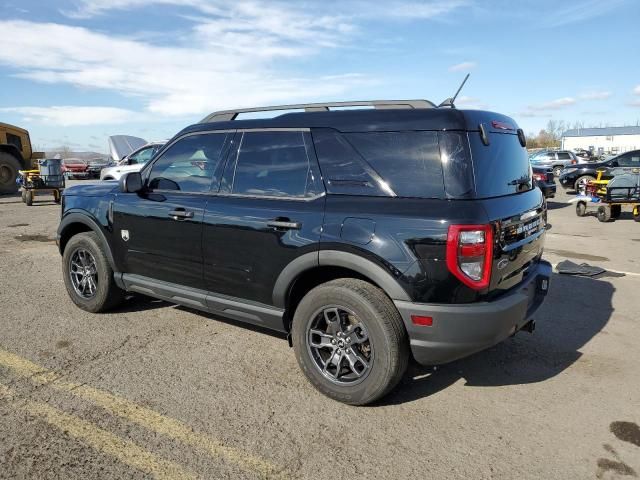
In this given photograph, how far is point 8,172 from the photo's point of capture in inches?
715

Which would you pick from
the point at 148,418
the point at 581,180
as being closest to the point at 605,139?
the point at 581,180

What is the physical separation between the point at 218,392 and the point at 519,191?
8.27 ft

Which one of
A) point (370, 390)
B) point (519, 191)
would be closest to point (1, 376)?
point (370, 390)

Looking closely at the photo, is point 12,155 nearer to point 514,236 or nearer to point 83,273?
point 83,273

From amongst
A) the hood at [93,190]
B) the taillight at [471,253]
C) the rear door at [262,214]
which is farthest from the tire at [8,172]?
the taillight at [471,253]

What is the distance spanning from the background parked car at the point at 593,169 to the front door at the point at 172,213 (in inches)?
563

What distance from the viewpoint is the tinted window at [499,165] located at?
117 inches

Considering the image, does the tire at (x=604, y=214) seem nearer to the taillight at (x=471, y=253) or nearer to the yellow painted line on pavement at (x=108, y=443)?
the taillight at (x=471, y=253)

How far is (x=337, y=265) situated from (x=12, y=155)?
64.7 feet

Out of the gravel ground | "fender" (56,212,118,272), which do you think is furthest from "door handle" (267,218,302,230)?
"fender" (56,212,118,272)

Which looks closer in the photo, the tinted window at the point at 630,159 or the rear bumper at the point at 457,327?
the rear bumper at the point at 457,327

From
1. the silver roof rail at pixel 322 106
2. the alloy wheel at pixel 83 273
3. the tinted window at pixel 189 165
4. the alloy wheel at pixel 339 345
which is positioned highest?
the silver roof rail at pixel 322 106

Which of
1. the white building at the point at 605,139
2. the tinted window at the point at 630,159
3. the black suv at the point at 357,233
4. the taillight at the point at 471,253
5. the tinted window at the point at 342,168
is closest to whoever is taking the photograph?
the taillight at the point at 471,253

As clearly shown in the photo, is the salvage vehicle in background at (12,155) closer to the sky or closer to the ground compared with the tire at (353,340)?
closer to the sky
